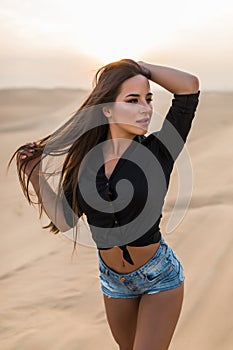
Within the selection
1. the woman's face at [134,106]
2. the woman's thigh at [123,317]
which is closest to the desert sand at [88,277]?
the woman's thigh at [123,317]

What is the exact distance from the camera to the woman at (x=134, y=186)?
231cm

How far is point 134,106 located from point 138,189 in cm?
33

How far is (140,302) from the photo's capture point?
2.40 m

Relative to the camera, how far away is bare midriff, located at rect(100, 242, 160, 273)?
91.2 inches

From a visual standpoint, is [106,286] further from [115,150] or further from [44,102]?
[44,102]

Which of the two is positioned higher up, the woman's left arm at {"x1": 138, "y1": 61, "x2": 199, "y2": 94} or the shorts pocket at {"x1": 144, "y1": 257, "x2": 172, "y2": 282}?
the woman's left arm at {"x1": 138, "y1": 61, "x2": 199, "y2": 94}

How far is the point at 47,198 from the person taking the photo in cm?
254

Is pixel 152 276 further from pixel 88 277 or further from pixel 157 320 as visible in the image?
pixel 88 277

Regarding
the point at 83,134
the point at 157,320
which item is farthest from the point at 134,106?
the point at 157,320

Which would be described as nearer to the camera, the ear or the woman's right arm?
the ear

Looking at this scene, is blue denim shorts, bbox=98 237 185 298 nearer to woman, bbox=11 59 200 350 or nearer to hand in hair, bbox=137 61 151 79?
woman, bbox=11 59 200 350

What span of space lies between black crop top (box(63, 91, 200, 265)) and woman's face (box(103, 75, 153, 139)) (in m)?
0.07

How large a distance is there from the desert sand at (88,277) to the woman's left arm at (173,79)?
6.34ft

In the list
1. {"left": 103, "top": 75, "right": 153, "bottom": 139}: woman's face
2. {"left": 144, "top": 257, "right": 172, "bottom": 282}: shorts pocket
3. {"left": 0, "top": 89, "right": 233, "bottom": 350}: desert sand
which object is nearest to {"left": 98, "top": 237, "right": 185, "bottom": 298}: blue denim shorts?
{"left": 144, "top": 257, "right": 172, "bottom": 282}: shorts pocket
